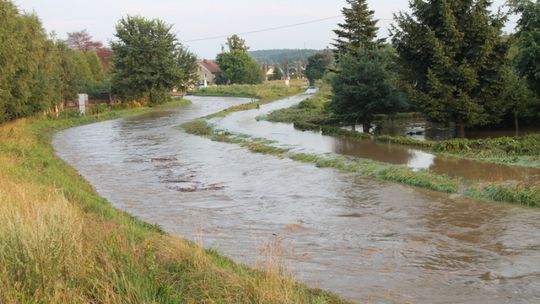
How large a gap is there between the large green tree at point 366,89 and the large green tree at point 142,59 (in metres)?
34.0

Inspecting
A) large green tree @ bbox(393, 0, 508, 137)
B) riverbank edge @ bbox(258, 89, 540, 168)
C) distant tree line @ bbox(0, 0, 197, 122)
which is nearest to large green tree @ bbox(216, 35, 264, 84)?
distant tree line @ bbox(0, 0, 197, 122)

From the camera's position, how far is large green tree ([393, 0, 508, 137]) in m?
22.8

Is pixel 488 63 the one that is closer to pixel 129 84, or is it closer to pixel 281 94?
pixel 129 84

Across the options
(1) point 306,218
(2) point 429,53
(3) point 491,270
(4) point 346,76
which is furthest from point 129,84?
(3) point 491,270

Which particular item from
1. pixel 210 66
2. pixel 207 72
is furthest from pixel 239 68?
pixel 210 66

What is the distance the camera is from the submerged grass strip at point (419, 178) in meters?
13.4

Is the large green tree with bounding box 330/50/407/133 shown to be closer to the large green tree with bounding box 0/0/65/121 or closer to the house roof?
the large green tree with bounding box 0/0/65/121

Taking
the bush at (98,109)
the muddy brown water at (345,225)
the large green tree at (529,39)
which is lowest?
the muddy brown water at (345,225)

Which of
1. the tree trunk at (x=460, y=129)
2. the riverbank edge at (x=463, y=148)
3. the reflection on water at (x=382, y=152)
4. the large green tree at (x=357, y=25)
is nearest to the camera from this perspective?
the reflection on water at (x=382, y=152)

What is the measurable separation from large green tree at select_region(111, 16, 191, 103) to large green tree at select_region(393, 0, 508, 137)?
39.7 m

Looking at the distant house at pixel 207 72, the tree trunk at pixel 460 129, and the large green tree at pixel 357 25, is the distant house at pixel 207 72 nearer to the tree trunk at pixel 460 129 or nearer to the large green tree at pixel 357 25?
the large green tree at pixel 357 25

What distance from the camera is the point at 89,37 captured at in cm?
9094

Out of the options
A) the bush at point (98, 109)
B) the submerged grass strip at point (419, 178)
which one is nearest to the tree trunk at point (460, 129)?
the submerged grass strip at point (419, 178)

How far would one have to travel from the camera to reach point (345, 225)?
12.3 metres
